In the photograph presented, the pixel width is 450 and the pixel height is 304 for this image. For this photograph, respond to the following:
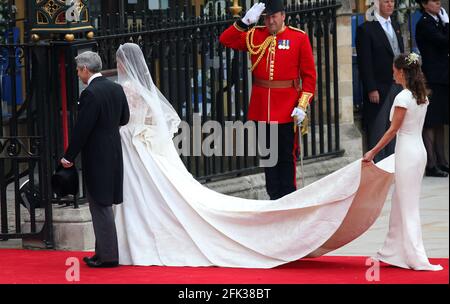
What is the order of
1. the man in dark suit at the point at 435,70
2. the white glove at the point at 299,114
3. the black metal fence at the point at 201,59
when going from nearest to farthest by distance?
the white glove at the point at 299,114 < the black metal fence at the point at 201,59 < the man in dark suit at the point at 435,70

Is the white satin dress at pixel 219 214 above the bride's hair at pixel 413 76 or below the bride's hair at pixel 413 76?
below

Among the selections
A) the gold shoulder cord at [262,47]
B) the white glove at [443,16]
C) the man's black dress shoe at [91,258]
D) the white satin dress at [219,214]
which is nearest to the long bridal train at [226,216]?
the white satin dress at [219,214]

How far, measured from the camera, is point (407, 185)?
1132 cm

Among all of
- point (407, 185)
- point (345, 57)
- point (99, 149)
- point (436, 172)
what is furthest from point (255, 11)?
point (436, 172)

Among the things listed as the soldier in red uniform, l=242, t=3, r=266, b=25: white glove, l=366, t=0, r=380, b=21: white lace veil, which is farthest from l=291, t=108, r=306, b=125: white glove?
l=366, t=0, r=380, b=21: white lace veil

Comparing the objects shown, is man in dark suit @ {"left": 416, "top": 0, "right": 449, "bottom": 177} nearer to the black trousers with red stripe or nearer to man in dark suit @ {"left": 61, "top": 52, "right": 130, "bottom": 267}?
the black trousers with red stripe

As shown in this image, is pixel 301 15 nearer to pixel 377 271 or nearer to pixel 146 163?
pixel 146 163

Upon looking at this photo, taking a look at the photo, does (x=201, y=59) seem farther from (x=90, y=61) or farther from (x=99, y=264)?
(x=99, y=264)

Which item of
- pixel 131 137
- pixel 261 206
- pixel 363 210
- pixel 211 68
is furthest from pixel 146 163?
pixel 211 68

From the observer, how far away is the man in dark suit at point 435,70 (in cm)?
1688

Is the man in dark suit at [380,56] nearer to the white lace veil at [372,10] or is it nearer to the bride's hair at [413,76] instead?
the white lace veil at [372,10]

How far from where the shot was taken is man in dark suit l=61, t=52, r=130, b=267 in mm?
11680

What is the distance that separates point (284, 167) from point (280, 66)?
2.83 feet

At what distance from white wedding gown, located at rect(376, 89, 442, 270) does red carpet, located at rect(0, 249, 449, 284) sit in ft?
0.43
